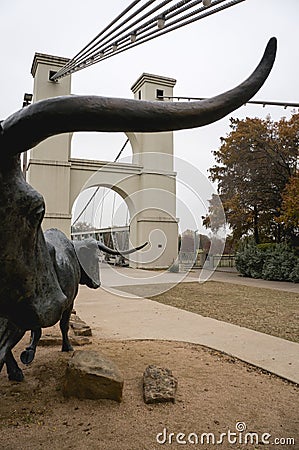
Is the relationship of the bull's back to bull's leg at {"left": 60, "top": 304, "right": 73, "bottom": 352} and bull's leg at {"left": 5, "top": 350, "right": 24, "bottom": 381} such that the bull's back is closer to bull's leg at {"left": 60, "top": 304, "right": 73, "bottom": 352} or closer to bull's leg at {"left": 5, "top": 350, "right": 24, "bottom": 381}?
bull's leg at {"left": 60, "top": 304, "right": 73, "bottom": 352}

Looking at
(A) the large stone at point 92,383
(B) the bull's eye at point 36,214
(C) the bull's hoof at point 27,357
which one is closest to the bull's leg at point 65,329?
(C) the bull's hoof at point 27,357

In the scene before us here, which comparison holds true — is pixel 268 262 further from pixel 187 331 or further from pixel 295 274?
pixel 187 331

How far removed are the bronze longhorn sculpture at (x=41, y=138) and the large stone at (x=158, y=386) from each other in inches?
52.0

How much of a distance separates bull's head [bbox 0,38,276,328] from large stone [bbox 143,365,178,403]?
1.65 m

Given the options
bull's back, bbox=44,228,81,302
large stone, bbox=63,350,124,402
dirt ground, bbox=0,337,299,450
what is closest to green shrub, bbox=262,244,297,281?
dirt ground, bbox=0,337,299,450

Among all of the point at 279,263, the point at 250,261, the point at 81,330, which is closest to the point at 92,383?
the point at 81,330

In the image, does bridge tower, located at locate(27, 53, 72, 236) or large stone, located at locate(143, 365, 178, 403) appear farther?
bridge tower, located at locate(27, 53, 72, 236)

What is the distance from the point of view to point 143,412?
2.72 m

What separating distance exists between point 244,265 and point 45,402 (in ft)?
52.3

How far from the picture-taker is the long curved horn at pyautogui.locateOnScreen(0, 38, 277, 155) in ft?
4.27

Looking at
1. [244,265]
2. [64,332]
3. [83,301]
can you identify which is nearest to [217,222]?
[244,265]

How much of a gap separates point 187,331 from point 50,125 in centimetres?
490

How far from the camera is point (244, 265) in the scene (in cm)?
1783

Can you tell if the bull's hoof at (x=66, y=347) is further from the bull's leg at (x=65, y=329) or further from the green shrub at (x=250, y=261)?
the green shrub at (x=250, y=261)
